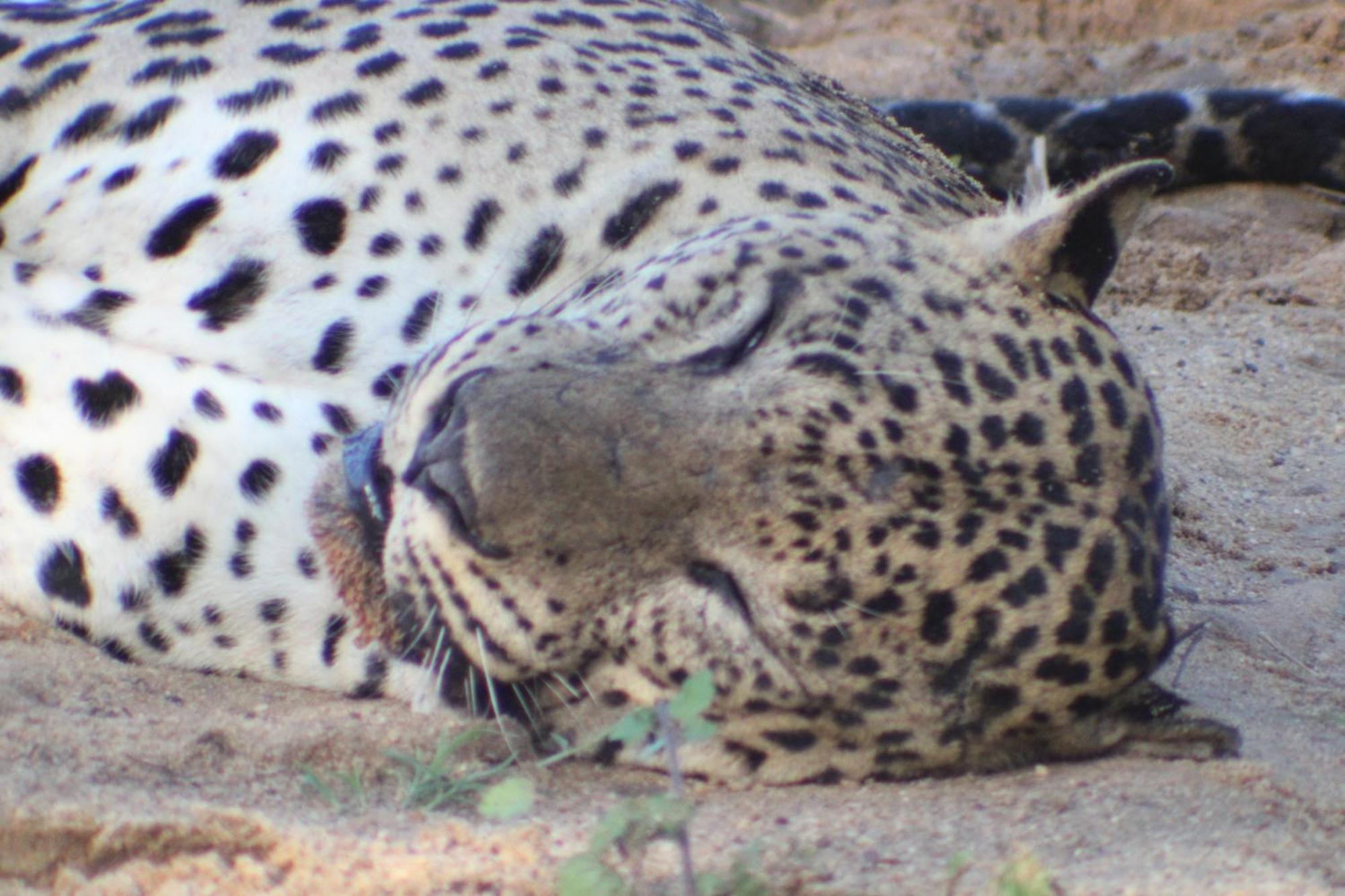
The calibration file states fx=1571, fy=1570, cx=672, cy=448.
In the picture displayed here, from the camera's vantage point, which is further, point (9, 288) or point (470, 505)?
point (9, 288)

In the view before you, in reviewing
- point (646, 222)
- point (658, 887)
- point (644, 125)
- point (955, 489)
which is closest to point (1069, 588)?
point (955, 489)

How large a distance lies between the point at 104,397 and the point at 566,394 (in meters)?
1.19

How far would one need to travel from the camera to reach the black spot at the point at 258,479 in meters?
3.13

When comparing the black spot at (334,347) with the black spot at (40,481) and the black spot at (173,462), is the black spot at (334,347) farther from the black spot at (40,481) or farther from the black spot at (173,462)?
the black spot at (40,481)

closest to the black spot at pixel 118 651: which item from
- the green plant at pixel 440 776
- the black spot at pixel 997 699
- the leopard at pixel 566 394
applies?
the leopard at pixel 566 394

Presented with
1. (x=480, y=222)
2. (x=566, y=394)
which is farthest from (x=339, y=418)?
(x=566, y=394)

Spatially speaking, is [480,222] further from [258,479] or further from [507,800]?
[507,800]

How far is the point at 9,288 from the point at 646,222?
1356 mm

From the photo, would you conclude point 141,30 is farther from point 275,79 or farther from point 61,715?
point 61,715

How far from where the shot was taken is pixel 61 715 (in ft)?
8.63

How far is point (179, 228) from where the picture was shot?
339 centimetres

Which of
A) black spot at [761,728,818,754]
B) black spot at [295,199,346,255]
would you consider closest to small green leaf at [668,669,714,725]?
black spot at [761,728,818,754]

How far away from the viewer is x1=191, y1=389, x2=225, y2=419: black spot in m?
3.18

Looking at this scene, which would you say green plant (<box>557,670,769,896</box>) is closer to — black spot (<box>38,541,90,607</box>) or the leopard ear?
the leopard ear
